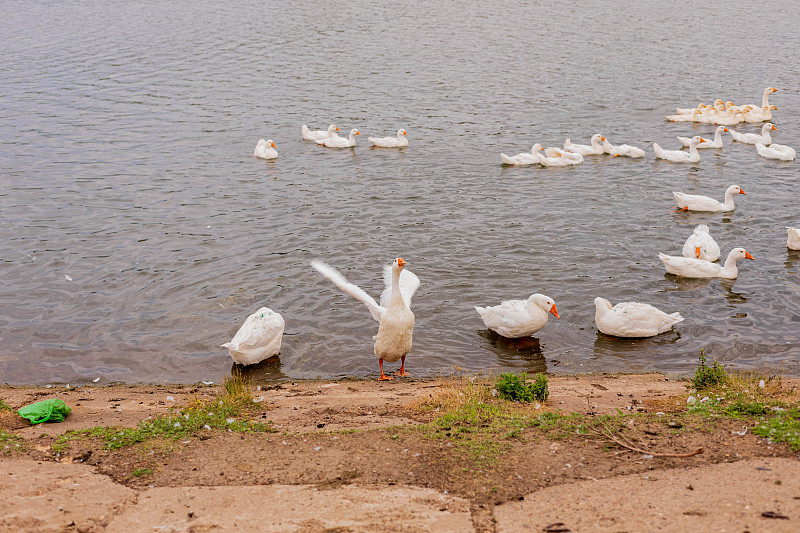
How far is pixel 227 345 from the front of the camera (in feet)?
37.3

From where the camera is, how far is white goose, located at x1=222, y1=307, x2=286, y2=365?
1140 centimetres

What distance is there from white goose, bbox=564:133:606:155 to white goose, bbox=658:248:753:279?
8124 mm

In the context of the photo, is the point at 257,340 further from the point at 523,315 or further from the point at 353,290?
the point at 523,315

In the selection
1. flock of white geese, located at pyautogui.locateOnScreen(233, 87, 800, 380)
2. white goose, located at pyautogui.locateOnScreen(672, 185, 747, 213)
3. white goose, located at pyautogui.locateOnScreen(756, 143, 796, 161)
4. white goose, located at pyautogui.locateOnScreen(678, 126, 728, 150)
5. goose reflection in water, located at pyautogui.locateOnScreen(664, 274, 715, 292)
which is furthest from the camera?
white goose, located at pyautogui.locateOnScreen(678, 126, 728, 150)

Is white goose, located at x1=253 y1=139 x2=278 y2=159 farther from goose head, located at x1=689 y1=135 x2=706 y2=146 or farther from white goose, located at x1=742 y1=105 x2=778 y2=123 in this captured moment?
white goose, located at x1=742 y1=105 x2=778 y2=123

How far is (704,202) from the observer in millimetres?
17609

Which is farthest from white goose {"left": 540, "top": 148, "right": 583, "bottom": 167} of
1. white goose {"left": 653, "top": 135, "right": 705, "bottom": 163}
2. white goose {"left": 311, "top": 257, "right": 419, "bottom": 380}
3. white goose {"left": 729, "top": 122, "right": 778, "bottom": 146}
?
white goose {"left": 311, "top": 257, "right": 419, "bottom": 380}

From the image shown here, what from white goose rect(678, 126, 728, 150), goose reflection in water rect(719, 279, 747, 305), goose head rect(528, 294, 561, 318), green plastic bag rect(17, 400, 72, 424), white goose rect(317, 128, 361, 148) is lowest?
green plastic bag rect(17, 400, 72, 424)

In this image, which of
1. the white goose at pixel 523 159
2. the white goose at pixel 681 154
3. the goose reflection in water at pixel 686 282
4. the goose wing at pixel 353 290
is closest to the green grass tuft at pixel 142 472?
the goose wing at pixel 353 290

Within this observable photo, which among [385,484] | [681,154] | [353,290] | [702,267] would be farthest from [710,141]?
[385,484]

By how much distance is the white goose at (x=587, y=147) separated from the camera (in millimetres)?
21844

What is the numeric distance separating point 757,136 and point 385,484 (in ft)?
68.6

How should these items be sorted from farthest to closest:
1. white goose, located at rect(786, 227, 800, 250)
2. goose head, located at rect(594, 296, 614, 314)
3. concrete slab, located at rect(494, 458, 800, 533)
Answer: white goose, located at rect(786, 227, 800, 250) → goose head, located at rect(594, 296, 614, 314) → concrete slab, located at rect(494, 458, 800, 533)

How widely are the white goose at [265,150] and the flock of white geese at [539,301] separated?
31mm
